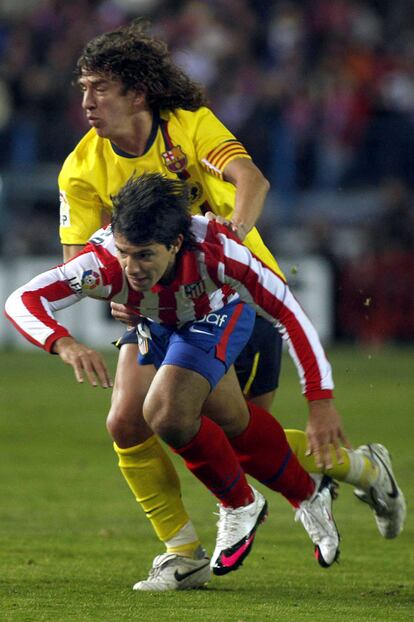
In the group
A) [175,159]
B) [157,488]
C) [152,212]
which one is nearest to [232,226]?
[152,212]

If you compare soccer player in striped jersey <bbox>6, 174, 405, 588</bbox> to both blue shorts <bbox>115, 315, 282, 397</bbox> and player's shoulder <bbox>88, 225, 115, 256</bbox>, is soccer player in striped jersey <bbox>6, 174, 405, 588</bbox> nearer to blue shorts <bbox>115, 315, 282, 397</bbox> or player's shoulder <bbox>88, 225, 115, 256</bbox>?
player's shoulder <bbox>88, 225, 115, 256</bbox>

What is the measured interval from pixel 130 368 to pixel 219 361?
0.42 metres

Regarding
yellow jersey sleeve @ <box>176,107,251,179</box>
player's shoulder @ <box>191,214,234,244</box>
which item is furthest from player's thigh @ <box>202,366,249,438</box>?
Answer: yellow jersey sleeve @ <box>176,107,251,179</box>

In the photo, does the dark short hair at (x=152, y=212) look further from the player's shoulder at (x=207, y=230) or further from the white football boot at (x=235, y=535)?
the white football boot at (x=235, y=535)

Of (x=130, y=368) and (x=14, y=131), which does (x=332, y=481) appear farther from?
(x=14, y=131)

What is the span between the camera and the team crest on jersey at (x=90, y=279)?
16.5 ft

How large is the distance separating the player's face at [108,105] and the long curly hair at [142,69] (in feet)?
0.11

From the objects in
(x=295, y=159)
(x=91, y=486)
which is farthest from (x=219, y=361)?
(x=295, y=159)

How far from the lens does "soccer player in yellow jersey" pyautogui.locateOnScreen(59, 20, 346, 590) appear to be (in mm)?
5570

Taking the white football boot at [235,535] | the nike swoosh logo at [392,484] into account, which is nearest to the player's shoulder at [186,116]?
the white football boot at [235,535]

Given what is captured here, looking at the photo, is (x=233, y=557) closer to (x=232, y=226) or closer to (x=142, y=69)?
(x=232, y=226)

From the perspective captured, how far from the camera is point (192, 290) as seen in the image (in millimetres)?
5148

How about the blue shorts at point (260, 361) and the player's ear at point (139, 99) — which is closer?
the player's ear at point (139, 99)

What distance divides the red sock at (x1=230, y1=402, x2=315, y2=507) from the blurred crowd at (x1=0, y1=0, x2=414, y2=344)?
10.8m
